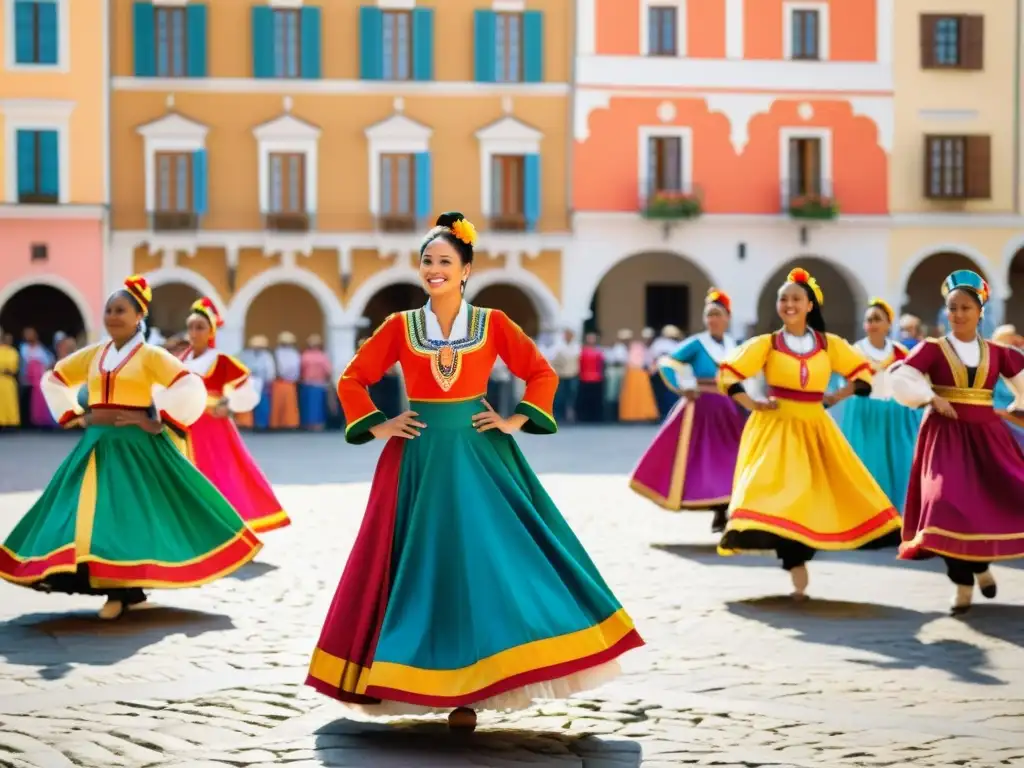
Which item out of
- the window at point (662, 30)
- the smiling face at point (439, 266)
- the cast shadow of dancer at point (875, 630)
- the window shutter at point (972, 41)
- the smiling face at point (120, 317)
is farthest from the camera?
the window shutter at point (972, 41)

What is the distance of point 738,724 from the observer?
6039mm

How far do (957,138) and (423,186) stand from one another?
10298mm

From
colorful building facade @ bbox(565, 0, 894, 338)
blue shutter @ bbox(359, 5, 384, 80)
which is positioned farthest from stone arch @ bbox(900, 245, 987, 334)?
blue shutter @ bbox(359, 5, 384, 80)

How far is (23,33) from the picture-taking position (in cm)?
3048

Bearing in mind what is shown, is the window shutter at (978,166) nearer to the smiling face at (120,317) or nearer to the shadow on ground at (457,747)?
the smiling face at (120,317)

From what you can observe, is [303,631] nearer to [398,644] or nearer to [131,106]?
[398,644]

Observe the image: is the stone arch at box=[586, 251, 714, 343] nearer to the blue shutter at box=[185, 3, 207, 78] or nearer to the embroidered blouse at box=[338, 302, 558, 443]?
the blue shutter at box=[185, 3, 207, 78]

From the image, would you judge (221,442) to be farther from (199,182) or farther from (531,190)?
(531,190)

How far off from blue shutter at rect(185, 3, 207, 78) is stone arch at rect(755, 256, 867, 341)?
38.0 ft

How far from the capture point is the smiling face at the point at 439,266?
239 inches

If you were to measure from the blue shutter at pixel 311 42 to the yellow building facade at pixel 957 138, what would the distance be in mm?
10896

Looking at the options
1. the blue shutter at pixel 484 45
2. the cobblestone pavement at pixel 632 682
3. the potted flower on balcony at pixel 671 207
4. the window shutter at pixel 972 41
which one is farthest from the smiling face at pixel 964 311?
the window shutter at pixel 972 41

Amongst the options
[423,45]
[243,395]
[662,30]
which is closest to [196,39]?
[423,45]

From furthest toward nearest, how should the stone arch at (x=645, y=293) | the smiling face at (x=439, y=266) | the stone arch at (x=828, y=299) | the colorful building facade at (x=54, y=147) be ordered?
the stone arch at (x=828, y=299), the stone arch at (x=645, y=293), the colorful building facade at (x=54, y=147), the smiling face at (x=439, y=266)
